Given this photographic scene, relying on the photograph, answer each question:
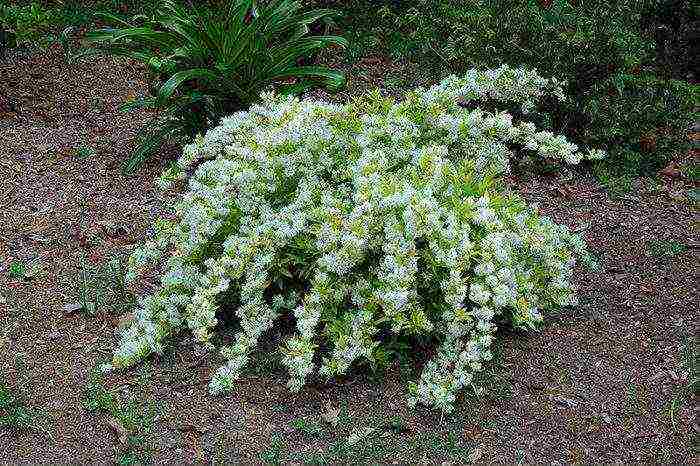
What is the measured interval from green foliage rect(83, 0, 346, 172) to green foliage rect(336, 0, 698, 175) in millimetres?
839

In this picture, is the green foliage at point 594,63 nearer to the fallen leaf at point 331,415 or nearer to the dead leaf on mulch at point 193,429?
the fallen leaf at point 331,415

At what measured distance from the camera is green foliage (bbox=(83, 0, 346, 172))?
4535 millimetres

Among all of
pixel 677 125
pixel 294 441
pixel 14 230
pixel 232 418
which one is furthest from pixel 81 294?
pixel 677 125

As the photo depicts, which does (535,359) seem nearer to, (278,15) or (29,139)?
(278,15)

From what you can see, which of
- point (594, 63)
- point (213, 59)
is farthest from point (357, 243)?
point (594, 63)

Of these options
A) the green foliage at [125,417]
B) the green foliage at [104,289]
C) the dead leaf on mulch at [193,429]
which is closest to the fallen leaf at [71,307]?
the green foliage at [104,289]

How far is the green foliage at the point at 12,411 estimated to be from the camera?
2949 millimetres

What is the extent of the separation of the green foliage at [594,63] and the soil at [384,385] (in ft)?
1.53

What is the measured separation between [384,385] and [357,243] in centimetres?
60

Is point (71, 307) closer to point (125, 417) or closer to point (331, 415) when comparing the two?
point (125, 417)

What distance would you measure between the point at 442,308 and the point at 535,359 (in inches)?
19.8

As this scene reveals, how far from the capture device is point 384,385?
314cm

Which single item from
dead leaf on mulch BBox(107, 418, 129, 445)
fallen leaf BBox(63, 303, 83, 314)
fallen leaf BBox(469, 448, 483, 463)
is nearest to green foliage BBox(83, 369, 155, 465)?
dead leaf on mulch BBox(107, 418, 129, 445)

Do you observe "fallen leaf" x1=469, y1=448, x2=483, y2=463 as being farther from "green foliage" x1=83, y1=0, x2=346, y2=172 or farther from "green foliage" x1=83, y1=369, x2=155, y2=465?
"green foliage" x1=83, y1=0, x2=346, y2=172
